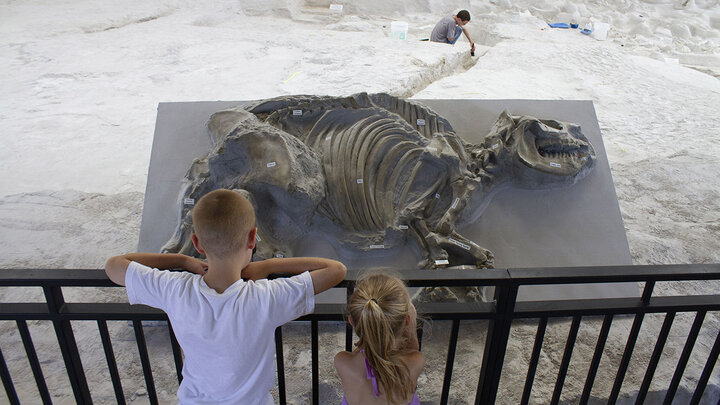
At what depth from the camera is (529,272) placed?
5.56 feet

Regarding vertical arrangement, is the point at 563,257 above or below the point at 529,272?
below

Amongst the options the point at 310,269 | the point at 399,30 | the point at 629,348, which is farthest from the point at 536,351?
the point at 399,30

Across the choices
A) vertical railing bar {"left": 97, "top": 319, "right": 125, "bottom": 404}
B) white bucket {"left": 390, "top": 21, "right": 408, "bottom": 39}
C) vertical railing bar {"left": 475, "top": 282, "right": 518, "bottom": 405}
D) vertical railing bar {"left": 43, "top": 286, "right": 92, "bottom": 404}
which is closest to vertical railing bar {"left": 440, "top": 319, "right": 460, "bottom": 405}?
vertical railing bar {"left": 475, "top": 282, "right": 518, "bottom": 405}

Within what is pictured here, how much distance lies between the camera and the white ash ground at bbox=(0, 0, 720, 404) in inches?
117

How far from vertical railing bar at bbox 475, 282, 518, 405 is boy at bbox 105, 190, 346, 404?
0.54 metres

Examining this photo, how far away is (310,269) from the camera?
1626 millimetres

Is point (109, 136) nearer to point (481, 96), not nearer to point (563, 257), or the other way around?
point (481, 96)

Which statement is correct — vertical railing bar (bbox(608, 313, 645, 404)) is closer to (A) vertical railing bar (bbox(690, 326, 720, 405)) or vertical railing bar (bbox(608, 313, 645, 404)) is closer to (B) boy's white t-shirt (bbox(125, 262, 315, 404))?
(A) vertical railing bar (bbox(690, 326, 720, 405))

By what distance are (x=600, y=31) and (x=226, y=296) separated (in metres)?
9.06

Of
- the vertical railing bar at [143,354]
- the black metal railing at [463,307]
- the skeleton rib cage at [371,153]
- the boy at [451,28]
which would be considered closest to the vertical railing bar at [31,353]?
the black metal railing at [463,307]

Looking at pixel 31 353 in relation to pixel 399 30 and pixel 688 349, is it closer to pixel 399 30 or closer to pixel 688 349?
pixel 688 349

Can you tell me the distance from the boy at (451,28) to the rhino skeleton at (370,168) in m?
4.27

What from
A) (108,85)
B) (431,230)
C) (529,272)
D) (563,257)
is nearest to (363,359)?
(529,272)

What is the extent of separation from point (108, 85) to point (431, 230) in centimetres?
490
